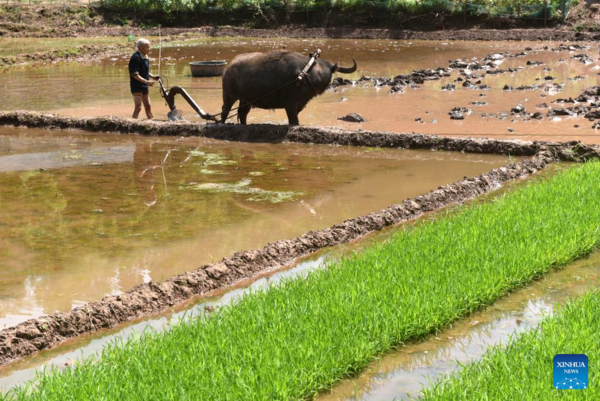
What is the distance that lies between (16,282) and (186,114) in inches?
339

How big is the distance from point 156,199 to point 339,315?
403 centimetres

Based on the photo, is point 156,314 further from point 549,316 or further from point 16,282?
point 549,316

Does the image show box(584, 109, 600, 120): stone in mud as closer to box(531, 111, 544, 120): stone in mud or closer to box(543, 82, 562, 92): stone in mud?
box(531, 111, 544, 120): stone in mud

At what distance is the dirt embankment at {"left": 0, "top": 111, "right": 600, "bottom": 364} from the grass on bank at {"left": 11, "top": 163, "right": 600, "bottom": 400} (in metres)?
0.49

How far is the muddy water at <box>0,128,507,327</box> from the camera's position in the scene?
6305 mm

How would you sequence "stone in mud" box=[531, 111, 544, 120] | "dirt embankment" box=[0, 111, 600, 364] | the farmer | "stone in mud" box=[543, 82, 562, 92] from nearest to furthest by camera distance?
"dirt embankment" box=[0, 111, 600, 364]
the farmer
"stone in mud" box=[531, 111, 544, 120]
"stone in mud" box=[543, 82, 562, 92]

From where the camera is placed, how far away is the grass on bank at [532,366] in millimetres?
3863

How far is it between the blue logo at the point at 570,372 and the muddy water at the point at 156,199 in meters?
3.37

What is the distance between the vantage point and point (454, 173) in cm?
954

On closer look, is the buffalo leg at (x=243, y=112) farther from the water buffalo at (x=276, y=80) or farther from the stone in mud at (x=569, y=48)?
the stone in mud at (x=569, y=48)

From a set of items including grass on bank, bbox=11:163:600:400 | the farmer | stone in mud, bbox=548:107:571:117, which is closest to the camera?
grass on bank, bbox=11:163:600:400

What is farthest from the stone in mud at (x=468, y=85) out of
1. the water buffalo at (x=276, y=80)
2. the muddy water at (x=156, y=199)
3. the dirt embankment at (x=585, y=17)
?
the dirt embankment at (x=585, y=17)

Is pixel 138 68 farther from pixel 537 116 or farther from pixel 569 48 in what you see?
pixel 569 48

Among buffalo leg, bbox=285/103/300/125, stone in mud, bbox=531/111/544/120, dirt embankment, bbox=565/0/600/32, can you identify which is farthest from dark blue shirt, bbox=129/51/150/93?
dirt embankment, bbox=565/0/600/32
